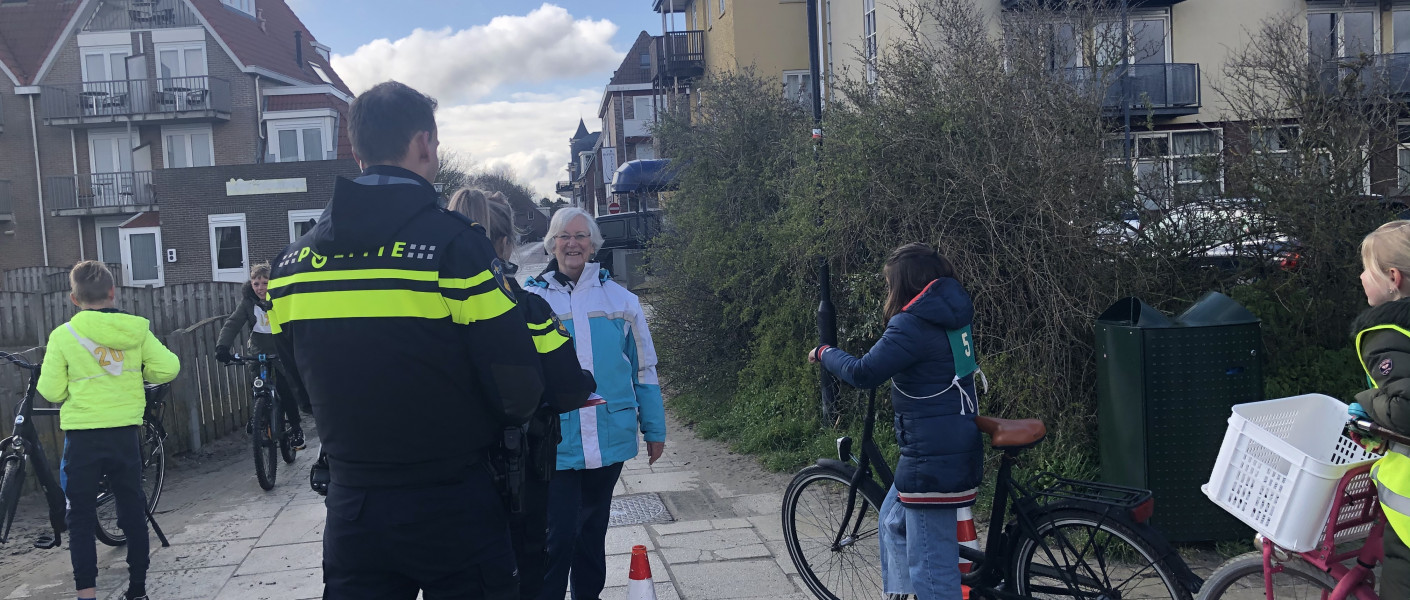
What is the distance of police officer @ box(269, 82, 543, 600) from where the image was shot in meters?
2.41

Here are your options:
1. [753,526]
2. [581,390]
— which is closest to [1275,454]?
[581,390]

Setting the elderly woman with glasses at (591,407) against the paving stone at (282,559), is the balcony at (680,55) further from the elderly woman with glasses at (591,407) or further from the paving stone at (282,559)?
the elderly woman with glasses at (591,407)

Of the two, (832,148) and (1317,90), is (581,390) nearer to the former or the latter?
(832,148)

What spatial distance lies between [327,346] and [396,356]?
0.61 feet

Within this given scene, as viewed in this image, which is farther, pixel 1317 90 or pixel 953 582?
pixel 1317 90

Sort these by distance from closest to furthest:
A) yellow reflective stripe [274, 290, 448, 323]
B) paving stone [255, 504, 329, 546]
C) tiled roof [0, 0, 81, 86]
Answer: yellow reflective stripe [274, 290, 448, 323] < paving stone [255, 504, 329, 546] < tiled roof [0, 0, 81, 86]

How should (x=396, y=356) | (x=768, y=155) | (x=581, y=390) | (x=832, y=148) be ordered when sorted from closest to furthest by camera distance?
(x=396, y=356)
(x=581, y=390)
(x=832, y=148)
(x=768, y=155)

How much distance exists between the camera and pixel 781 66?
26406 millimetres

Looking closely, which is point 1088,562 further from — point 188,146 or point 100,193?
point 100,193

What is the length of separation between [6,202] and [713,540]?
130 feet

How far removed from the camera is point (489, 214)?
3955mm

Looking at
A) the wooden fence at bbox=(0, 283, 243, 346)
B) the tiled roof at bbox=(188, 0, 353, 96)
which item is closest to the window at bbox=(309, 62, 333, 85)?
Result: the tiled roof at bbox=(188, 0, 353, 96)

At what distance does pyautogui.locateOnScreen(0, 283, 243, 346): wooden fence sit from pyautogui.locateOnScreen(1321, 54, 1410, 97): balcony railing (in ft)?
53.3

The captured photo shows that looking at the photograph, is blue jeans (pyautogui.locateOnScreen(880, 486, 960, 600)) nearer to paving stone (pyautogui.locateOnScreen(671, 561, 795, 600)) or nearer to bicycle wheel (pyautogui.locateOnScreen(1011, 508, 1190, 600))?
bicycle wheel (pyautogui.locateOnScreen(1011, 508, 1190, 600))
